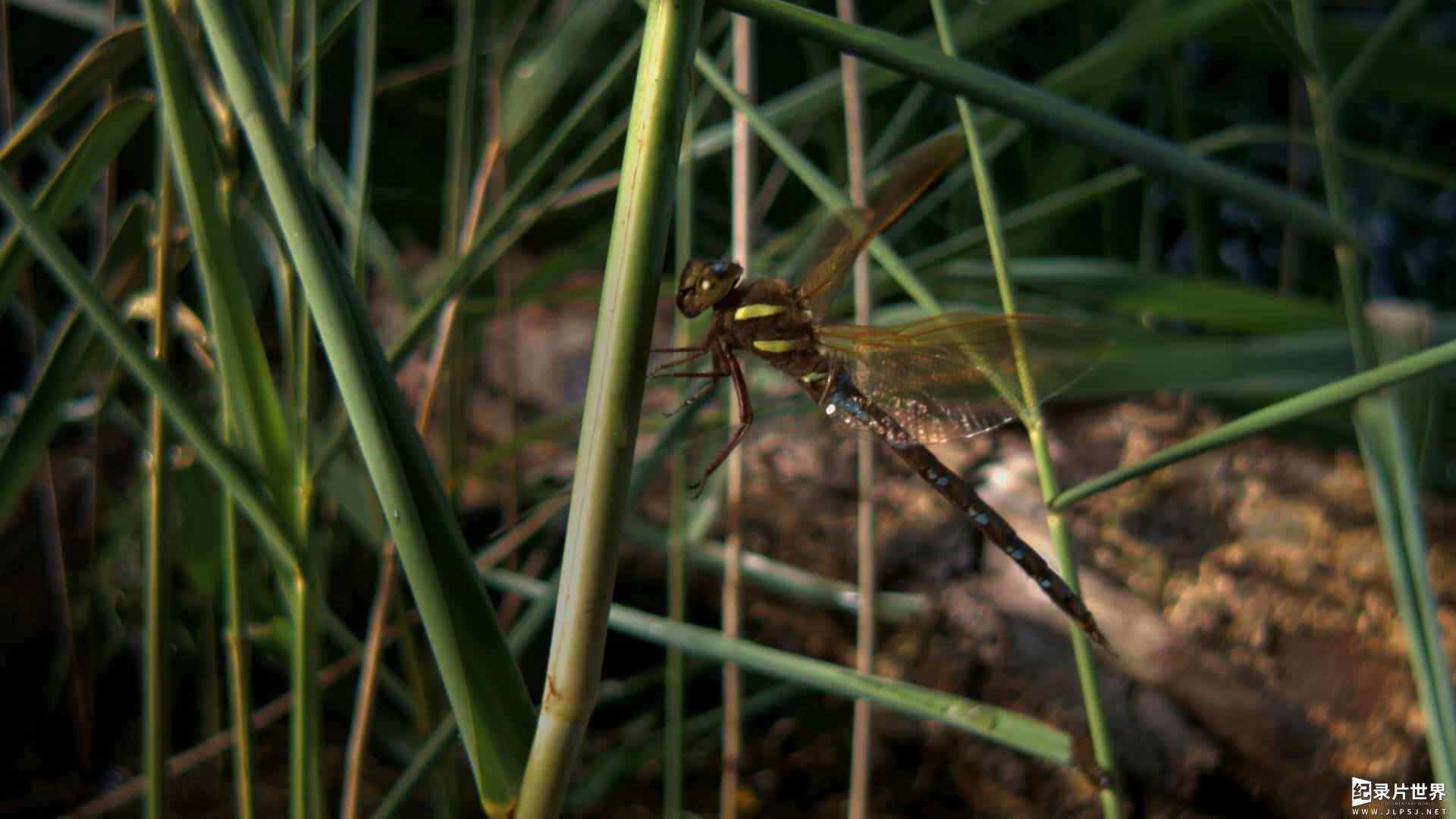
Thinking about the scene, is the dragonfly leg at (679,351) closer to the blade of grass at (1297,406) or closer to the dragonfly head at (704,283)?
the dragonfly head at (704,283)

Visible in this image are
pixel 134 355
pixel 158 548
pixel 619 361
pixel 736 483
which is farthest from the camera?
pixel 736 483

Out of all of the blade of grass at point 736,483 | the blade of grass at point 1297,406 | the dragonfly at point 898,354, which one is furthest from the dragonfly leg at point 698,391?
the blade of grass at point 1297,406

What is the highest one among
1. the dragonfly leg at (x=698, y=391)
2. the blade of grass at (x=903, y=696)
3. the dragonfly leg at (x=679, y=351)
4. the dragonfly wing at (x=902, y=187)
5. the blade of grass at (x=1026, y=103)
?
the dragonfly wing at (x=902, y=187)

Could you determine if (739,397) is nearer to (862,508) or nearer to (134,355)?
(862,508)

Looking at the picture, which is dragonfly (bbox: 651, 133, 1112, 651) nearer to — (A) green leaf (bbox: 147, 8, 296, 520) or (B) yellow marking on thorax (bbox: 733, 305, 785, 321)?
(B) yellow marking on thorax (bbox: 733, 305, 785, 321)

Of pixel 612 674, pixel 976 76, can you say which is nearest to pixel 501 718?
pixel 976 76

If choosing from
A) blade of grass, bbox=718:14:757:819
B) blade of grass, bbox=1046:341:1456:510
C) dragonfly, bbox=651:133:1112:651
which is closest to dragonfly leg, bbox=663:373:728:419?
dragonfly, bbox=651:133:1112:651

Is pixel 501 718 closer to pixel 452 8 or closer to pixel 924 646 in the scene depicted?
pixel 924 646

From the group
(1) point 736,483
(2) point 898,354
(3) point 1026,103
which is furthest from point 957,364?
(3) point 1026,103
